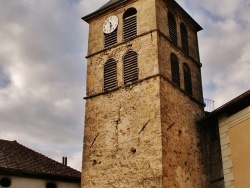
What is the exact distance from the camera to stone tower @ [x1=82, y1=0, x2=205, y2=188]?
16234mm

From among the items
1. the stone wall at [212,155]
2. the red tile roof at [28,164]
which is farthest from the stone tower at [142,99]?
the red tile roof at [28,164]

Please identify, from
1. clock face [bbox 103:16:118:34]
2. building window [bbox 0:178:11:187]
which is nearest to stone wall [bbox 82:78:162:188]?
building window [bbox 0:178:11:187]

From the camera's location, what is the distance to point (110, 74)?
19.3 m

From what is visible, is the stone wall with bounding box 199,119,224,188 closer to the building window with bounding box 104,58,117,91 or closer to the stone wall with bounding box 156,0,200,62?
the stone wall with bounding box 156,0,200,62

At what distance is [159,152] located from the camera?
15703 mm

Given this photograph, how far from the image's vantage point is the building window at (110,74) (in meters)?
18.9

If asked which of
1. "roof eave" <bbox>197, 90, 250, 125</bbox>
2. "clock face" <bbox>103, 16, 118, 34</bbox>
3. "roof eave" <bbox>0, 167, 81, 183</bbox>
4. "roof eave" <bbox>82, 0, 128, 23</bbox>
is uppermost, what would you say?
"roof eave" <bbox>82, 0, 128, 23</bbox>

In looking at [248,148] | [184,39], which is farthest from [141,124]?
[184,39]

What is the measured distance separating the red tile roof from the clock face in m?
7.26

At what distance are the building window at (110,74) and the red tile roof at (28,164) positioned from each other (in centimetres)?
481

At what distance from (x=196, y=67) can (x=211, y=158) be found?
543 cm

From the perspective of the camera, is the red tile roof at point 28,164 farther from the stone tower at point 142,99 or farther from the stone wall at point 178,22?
the stone wall at point 178,22

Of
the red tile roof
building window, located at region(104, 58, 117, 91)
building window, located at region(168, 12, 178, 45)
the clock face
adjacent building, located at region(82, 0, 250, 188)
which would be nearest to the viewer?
adjacent building, located at region(82, 0, 250, 188)

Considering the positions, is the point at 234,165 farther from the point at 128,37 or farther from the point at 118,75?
the point at 128,37
